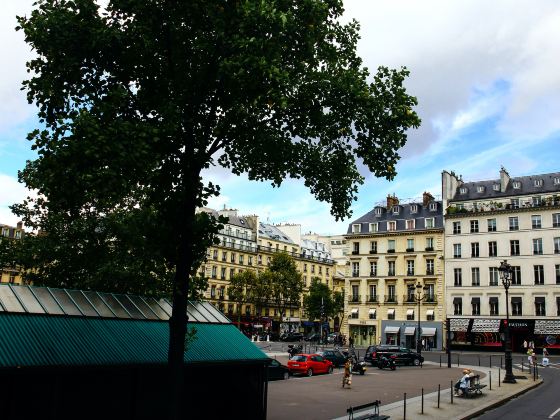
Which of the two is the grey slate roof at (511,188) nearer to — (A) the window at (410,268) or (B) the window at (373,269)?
(A) the window at (410,268)

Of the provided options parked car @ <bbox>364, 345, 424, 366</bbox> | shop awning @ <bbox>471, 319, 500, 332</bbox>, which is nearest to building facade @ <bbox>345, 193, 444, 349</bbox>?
shop awning @ <bbox>471, 319, 500, 332</bbox>

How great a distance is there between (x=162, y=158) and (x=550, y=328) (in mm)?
57565

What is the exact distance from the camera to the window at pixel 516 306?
2359 inches

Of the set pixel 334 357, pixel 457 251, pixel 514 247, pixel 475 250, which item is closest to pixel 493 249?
pixel 475 250

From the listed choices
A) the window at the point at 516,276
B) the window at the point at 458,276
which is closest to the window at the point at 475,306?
the window at the point at 458,276

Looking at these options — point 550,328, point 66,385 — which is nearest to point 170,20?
point 66,385

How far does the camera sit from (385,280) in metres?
71.4

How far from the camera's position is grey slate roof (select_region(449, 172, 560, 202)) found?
206 ft

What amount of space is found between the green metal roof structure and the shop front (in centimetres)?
5687

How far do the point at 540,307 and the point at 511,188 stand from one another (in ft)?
50.0

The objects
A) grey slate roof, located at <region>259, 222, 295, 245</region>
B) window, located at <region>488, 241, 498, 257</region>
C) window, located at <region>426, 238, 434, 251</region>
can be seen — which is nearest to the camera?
window, located at <region>488, 241, 498, 257</region>

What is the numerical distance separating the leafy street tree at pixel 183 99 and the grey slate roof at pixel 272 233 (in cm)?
8924

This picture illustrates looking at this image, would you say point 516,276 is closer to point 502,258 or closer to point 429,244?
point 502,258

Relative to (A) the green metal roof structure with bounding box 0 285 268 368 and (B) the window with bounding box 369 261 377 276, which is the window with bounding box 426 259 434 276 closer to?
(B) the window with bounding box 369 261 377 276
